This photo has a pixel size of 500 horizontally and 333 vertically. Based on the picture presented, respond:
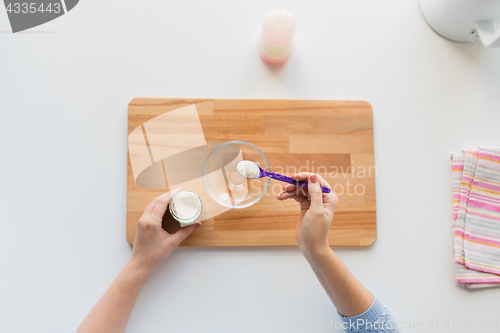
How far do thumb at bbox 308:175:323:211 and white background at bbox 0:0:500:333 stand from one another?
0.23m

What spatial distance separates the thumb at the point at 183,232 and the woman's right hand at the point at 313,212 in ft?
0.80

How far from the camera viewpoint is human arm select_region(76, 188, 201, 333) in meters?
0.79

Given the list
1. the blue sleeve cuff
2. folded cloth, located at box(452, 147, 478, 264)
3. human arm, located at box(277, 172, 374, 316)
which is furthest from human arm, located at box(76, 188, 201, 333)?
folded cloth, located at box(452, 147, 478, 264)

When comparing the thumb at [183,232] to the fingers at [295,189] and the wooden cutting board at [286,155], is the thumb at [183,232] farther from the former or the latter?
the fingers at [295,189]

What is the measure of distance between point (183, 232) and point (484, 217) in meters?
0.85

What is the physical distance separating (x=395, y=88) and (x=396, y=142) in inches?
6.4

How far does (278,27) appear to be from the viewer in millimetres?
801

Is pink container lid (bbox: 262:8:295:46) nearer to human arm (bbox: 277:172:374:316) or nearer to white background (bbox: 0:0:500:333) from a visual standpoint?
white background (bbox: 0:0:500:333)

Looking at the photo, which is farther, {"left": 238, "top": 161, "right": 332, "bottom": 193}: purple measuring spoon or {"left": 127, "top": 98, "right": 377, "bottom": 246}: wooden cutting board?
{"left": 127, "top": 98, "right": 377, "bottom": 246}: wooden cutting board

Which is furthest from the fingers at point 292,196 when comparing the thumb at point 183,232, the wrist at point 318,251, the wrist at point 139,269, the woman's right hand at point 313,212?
the wrist at point 139,269

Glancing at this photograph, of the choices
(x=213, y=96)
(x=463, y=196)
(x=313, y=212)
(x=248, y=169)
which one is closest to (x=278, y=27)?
(x=213, y=96)

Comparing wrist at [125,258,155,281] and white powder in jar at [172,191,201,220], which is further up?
white powder in jar at [172,191,201,220]

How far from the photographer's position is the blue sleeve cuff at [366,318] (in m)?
0.74

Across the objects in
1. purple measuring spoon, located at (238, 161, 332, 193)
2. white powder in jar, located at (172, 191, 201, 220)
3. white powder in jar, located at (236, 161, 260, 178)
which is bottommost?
white powder in jar, located at (172, 191, 201, 220)
